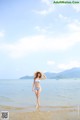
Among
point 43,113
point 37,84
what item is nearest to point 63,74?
point 37,84

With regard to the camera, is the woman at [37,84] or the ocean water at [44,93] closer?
the woman at [37,84]

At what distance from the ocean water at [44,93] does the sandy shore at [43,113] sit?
45 millimetres

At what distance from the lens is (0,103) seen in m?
2.71

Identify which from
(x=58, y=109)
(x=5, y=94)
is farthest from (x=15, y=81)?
(x=58, y=109)

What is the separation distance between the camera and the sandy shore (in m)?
2.49

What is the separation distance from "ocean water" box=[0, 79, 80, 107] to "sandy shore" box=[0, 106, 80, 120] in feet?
0.15

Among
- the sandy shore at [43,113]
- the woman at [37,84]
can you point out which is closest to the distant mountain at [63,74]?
the woman at [37,84]

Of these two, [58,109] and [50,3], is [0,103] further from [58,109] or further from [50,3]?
[50,3]

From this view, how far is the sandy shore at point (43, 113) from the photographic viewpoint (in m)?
2.49

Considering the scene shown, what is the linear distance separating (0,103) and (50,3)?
824 millimetres

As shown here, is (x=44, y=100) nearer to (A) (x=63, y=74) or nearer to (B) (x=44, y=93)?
(B) (x=44, y=93)

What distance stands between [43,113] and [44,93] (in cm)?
18

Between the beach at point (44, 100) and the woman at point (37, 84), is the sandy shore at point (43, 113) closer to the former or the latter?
the beach at point (44, 100)

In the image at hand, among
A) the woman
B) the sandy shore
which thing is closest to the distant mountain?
the woman
